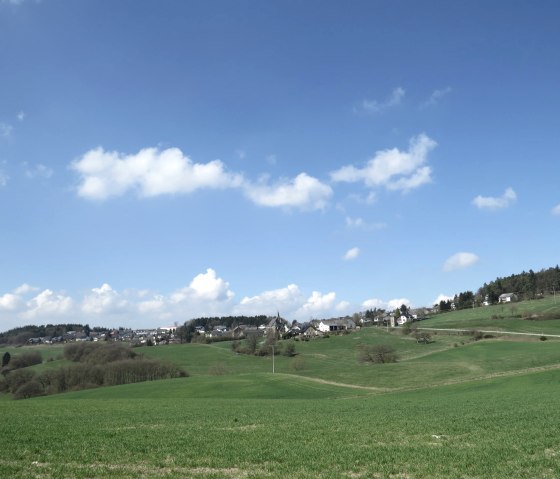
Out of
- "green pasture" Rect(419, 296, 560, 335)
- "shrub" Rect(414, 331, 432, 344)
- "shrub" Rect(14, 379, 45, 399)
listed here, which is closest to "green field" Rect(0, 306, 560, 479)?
"shrub" Rect(14, 379, 45, 399)

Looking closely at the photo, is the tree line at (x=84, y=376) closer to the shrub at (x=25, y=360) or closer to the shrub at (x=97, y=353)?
the shrub at (x=97, y=353)

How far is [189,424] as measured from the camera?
Answer: 28.2 meters

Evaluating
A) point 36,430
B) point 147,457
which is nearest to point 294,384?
point 36,430

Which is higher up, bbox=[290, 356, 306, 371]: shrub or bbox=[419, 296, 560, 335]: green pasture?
bbox=[419, 296, 560, 335]: green pasture

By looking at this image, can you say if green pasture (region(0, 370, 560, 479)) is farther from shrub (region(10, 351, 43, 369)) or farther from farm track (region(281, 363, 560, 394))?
shrub (region(10, 351, 43, 369))

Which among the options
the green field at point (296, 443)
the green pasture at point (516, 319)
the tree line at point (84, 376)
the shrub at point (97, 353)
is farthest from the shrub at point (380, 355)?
the green field at point (296, 443)

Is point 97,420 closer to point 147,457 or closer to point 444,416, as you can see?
point 147,457

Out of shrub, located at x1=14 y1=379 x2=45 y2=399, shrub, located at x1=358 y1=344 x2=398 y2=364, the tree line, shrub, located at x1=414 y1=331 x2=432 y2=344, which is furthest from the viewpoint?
shrub, located at x1=414 y1=331 x2=432 y2=344

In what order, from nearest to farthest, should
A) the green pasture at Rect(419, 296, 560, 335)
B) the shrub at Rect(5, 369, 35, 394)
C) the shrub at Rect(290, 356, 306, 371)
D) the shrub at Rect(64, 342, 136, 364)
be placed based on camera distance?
1. the shrub at Rect(5, 369, 35, 394)
2. the shrub at Rect(290, 356, 306, 371)
3. the shrub at Rect(64, 342, 136, 364)
4. the green pasture at Rect(419, 296, 560, 335)

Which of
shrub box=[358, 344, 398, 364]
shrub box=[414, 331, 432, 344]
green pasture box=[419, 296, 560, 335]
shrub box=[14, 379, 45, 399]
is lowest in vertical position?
shrub box=[14, 379, 45, 399]

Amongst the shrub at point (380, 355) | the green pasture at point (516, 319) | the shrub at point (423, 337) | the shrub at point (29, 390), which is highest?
the green pasture at point (516, 319)

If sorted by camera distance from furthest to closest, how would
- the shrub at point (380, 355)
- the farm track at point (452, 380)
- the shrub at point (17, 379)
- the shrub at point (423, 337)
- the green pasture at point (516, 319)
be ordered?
the shrub at point (423, 337) → the green pasture at point (516, 319) → the shrub at point (380, 355) → the shrub at point (17, 379) → the farm track at point (452, 380)

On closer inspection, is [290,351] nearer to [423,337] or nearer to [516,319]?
[423,337]

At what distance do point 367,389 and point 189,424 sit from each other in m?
47.3
